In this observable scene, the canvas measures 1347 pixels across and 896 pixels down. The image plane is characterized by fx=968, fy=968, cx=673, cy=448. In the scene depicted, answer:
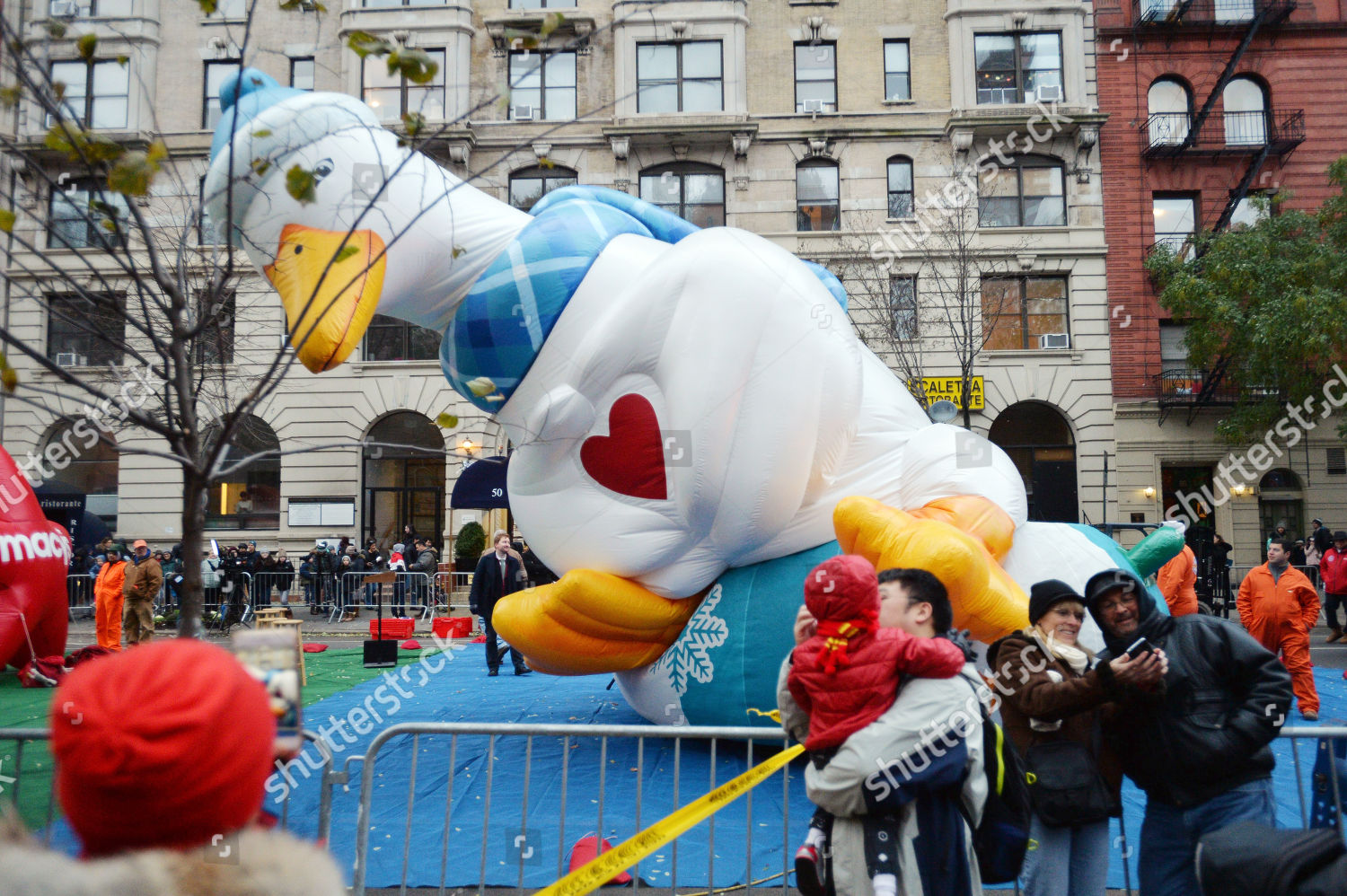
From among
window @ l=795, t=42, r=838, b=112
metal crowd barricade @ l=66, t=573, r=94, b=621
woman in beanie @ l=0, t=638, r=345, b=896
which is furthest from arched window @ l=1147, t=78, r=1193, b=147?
woman in beanie @ l=0, t=638, r=345, b=896

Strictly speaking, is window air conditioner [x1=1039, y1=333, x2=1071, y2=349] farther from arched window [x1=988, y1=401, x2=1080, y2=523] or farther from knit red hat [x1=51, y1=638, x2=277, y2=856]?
knit red hat [x1=51, y1=638, x2=277, y2=856]

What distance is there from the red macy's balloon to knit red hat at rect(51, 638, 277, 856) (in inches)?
321

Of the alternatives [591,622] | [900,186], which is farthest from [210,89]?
[591,622]

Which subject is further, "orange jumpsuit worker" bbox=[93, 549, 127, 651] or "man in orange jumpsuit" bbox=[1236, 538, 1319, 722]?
"orange jumpsuit worker" bbox=[93, 549, 127, 651]

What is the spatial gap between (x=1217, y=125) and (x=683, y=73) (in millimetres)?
13158

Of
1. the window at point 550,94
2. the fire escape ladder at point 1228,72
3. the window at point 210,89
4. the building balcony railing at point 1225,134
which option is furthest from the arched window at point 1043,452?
the window at point 210,89

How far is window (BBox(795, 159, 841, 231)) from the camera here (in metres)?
23.4

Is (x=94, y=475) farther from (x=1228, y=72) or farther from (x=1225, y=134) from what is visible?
(x=1228, y=72)

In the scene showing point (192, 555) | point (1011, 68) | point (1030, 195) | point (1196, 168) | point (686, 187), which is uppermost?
point (1011, 68)

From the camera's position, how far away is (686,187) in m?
23.7

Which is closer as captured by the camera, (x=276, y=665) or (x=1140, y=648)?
(x=276, y=665)

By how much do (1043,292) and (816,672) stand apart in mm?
22571

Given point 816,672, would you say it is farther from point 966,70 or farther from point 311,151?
point 966,70

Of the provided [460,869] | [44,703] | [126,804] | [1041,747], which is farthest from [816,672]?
[44,703]
